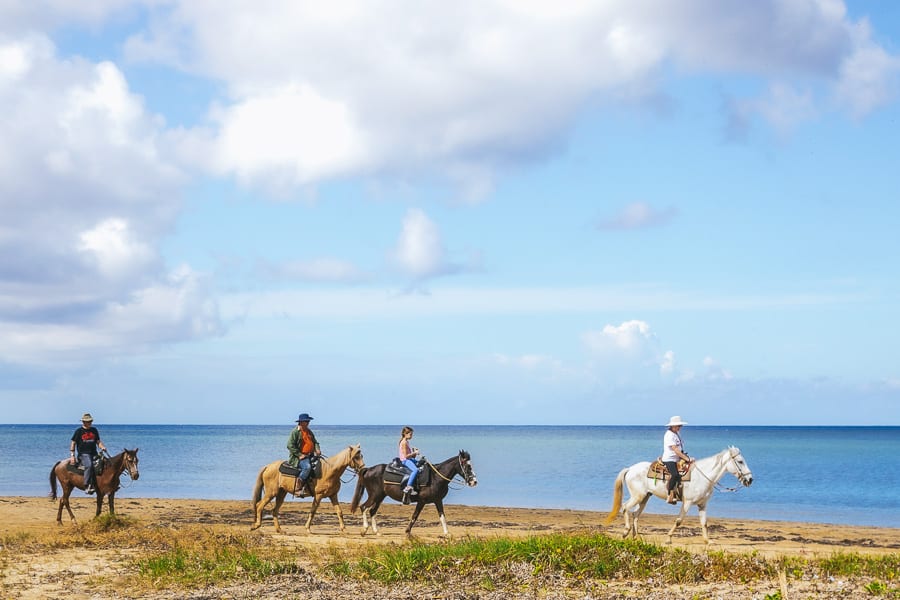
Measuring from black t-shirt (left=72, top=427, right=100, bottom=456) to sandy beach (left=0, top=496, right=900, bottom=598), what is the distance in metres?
1.81

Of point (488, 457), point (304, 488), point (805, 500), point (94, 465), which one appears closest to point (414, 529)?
point (304, 488)

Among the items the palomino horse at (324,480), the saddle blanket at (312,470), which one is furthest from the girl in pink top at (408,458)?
the saddle blanket at (312,470)

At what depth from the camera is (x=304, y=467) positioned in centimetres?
2028

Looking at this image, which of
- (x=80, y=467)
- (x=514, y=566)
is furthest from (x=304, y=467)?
(x=514, y=566)

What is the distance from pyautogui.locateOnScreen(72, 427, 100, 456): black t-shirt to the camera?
21.2 meters

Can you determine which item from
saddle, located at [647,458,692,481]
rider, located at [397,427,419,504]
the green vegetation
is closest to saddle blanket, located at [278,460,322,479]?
rider, located at [397,427,419,504]

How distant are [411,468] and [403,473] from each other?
0.21 meters

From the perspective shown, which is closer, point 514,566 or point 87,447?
point 514,566

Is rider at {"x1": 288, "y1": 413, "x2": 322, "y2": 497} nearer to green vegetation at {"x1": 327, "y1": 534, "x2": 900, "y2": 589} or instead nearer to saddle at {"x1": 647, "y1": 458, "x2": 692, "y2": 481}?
green vegetation at {"x1": 327, "y1": 534, "x2": 900, "y2": 589}

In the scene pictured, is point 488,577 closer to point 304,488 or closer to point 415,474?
point 415,474

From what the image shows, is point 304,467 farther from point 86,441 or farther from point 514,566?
point 514,566

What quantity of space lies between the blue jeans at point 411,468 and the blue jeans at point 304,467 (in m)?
2.22

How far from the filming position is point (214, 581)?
1297 cm

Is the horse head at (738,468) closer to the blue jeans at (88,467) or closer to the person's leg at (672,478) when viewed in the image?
the person's leg at (672,478)
